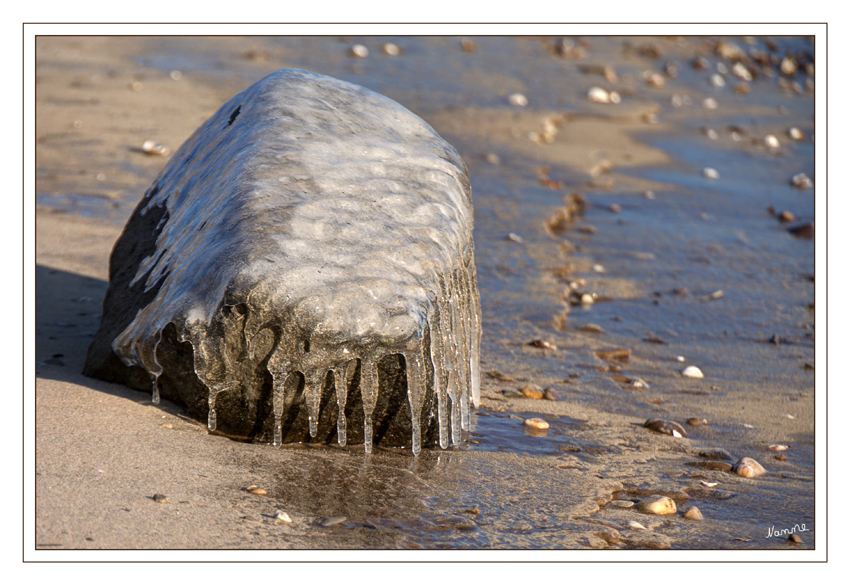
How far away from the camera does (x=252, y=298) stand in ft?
7.30

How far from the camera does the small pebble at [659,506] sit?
226 centimetres

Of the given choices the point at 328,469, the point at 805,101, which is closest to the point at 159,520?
the point at 328,469

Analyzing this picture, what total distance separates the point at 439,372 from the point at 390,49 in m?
7.43

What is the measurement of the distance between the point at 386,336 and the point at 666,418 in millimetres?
1336

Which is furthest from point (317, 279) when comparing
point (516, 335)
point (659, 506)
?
point (516, 335)

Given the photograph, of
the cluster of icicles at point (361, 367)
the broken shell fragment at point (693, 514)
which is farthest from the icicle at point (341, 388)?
the broken shell fragment at point (693, 514)

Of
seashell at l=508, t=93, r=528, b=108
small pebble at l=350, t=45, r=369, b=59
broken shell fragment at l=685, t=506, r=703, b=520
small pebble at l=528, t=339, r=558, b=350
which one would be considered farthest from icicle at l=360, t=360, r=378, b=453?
small pebble at l=350, t=45, r=369, b=59

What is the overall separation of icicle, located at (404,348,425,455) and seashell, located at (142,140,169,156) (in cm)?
415

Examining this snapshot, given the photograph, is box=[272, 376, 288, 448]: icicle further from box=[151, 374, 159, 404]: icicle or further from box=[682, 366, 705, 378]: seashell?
box=[682, 366, 705, 378]: seashell

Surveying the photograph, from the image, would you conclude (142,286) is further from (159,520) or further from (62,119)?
(62,119)

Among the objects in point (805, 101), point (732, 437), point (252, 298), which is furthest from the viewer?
point (805, 101)

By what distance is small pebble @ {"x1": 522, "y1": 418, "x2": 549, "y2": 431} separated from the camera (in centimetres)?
279

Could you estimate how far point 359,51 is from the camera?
29.5ft

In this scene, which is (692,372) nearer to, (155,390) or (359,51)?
(155,390)
